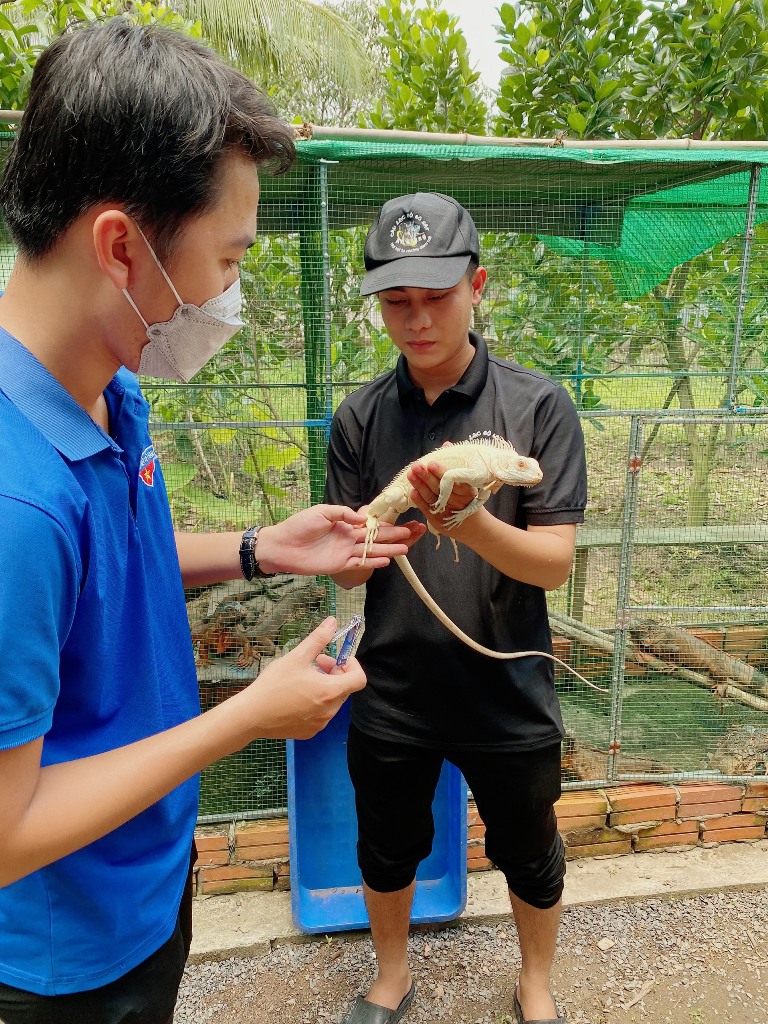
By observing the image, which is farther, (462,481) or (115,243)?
(462,481)

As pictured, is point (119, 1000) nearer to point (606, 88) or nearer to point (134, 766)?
point (134, 766)

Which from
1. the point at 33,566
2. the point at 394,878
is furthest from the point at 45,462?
the point at 394,878

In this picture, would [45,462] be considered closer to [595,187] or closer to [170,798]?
[170,798]

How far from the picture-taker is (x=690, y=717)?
3984 millimetres

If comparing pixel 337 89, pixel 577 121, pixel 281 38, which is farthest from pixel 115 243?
pixel 337 89

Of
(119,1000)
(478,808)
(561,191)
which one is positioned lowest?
(478,808)

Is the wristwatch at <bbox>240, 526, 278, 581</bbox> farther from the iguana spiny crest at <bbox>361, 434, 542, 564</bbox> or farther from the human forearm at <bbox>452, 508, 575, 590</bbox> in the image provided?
the human forearm at <bbox>452, 508, 575, 590</bbox>

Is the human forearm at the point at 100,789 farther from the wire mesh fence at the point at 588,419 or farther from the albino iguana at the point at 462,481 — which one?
the wire mesh fence at the point at 588,419

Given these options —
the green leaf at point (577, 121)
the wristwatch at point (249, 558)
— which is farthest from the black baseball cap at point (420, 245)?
the green leaf at point (577, 121)

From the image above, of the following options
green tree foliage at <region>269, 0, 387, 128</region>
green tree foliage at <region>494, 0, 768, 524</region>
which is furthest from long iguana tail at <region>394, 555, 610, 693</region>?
green tree foliage at <region>269, 0, 387, 128</region>

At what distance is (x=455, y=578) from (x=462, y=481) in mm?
490

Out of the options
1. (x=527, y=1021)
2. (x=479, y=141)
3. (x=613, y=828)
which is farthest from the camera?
(x=613, y=828)

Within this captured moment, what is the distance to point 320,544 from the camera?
193 centimetres

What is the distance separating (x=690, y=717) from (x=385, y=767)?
8.08ft
